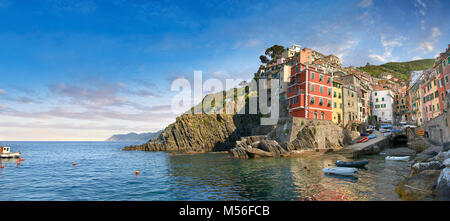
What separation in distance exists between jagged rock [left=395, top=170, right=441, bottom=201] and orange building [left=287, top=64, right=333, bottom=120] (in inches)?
1448

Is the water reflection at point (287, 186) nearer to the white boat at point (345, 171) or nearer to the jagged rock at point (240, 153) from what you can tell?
the white boat at point (345, 171)

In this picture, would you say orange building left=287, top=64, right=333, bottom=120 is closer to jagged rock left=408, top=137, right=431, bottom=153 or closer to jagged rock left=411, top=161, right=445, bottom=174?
jagged rock left=408, top=137, right=431, bottom=153

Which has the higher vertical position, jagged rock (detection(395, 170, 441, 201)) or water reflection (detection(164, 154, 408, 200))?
jagged rock (detection(395, 170, 441, 201))

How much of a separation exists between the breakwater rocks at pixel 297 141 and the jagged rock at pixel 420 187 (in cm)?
2869

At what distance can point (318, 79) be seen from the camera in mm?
55719

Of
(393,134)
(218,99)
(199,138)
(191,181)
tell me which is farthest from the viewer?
(218,99)

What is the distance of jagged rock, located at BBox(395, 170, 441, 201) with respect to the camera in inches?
555

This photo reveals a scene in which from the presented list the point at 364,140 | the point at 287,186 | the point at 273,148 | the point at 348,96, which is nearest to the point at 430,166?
the point at 287,186

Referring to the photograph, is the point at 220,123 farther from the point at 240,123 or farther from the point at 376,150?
the point at 376,150

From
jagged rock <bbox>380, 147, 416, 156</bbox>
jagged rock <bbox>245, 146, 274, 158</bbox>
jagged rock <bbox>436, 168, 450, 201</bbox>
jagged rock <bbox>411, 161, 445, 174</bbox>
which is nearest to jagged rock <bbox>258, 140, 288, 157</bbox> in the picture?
jagged rock <bbox>245, 146, 274, 158</bbox>

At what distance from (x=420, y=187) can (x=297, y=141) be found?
3241 cm
